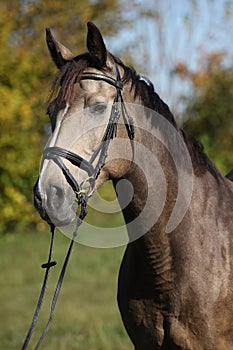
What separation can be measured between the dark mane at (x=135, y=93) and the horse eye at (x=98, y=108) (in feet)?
0.36

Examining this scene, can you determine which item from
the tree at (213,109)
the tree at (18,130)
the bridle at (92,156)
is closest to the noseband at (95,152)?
the bridle at (92,156)

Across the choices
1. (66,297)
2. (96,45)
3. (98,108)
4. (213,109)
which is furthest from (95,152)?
(213,109)

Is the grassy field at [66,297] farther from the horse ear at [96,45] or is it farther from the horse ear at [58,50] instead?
the horse ear at [96,45]

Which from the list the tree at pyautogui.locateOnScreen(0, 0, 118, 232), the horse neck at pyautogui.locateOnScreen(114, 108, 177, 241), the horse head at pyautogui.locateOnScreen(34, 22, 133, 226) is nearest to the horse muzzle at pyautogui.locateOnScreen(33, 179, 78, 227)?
the horse head at pyautogui.locateOnScreen(34, 22, 133, 226)

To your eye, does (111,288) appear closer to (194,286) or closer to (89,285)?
(89,285)

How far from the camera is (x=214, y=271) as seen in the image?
3387 mm

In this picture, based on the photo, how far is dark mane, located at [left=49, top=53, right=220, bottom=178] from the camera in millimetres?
3080

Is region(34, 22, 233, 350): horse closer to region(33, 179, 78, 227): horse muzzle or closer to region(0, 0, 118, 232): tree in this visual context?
region(33, 179, 78, 227): horse muzzle

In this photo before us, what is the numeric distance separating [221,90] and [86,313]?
14869mm

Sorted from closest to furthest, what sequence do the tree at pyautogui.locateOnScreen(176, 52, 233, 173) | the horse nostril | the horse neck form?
1. the horse nostril
2. the horse neck
3. the tree at pyautogui.locateOnScreen(176, 52, 233, 173)

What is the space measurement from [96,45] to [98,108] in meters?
0.29

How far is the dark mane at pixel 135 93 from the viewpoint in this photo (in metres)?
3.08

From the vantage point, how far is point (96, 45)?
10.2 ft

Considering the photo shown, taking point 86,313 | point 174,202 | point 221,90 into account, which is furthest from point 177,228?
point 221,90
